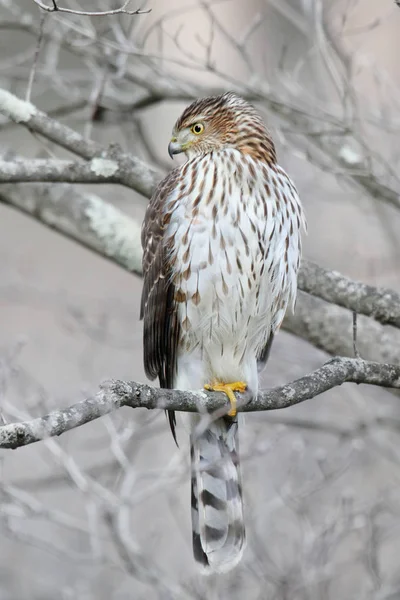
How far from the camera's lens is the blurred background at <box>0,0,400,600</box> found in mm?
4605

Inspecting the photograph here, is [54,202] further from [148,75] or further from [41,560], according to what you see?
[41,560]

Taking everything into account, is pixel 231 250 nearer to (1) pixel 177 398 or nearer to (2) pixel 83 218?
(1) pixel 177 398

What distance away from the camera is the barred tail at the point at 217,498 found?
438 cm

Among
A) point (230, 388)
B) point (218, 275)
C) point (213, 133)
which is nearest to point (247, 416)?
point (230, 388)

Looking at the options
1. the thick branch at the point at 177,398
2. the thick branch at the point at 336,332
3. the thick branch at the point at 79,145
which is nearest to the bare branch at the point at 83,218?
the thick branch at the point at 79,145

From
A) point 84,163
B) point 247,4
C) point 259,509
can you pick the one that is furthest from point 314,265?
point 247,4

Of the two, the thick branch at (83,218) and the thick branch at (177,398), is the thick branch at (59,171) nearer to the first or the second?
the thick branch at (83,218)

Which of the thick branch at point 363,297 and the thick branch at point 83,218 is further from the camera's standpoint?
the thick branch at point 83,218

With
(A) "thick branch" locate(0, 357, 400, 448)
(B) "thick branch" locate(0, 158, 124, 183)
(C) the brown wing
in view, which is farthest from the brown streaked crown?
(A) "thick branch" locate(0, 357, 400, 448)

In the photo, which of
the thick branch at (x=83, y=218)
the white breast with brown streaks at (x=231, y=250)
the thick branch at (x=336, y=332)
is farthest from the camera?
the thick branch at (x=83, y=218)

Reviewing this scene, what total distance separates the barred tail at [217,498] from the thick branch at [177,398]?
60cm

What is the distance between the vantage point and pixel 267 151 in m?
4.33

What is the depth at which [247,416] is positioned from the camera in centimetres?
520

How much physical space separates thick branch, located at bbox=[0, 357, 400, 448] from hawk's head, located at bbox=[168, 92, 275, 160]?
1.16m
